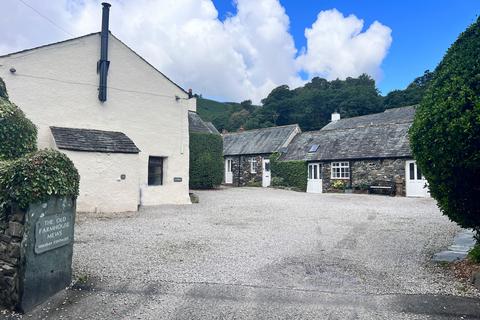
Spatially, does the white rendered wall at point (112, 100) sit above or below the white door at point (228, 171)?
above

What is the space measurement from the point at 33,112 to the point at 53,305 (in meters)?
10.4

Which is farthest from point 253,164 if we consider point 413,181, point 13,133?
point 13,133

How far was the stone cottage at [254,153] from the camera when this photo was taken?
28781mm

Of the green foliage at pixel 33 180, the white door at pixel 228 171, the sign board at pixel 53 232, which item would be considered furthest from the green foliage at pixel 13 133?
the white door at pixel 228 171

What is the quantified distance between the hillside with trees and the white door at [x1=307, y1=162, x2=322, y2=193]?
32.3 metres

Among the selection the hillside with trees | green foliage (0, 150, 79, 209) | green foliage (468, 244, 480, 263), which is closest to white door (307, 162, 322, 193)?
green foliage (468, 244, 480, 263)

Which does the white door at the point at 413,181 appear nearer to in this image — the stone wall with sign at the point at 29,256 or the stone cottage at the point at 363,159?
the stone cottage at the point at 363,159

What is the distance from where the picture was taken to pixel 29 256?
14.3ft

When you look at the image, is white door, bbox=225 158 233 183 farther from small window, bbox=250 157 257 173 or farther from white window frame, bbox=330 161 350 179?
white window frame, bbox=330 161 350 179

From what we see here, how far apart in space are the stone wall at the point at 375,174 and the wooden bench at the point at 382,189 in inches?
11.0

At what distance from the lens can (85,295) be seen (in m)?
4.82

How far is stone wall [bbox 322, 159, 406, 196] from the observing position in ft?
67.5

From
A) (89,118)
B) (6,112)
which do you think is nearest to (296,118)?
(89,118)

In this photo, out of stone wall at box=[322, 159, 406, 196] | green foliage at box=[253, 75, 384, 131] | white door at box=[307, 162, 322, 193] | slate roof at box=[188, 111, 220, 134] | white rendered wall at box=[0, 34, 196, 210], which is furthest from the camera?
green foliage at box=[253, 75, 384, 131]
